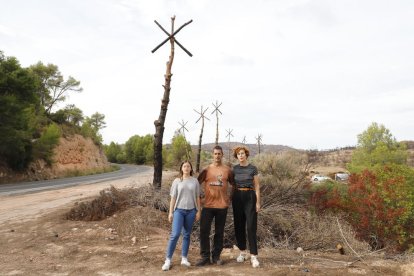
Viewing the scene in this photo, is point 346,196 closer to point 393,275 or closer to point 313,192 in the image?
point 313,192

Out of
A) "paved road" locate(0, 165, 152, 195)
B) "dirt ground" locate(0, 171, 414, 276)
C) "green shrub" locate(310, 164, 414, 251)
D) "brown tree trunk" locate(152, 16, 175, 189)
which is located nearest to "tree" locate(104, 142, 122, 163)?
"paved road" locate(0, 165, 152, 195)

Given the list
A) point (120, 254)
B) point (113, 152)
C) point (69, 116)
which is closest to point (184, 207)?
point (120, 254)

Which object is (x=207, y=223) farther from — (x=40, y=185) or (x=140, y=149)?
(x=140, y=149)

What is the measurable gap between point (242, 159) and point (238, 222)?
3.26ft

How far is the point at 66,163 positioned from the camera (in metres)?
33.6

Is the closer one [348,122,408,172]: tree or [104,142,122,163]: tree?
[348,122,408,172]: tree

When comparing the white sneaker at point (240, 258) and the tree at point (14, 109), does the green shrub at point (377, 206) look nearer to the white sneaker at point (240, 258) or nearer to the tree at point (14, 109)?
the white sneaker at point (240, 258)

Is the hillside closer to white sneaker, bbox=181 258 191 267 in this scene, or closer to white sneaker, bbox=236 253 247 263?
white sneaker, bbox=181 258 191 267

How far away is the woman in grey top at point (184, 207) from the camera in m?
5.21

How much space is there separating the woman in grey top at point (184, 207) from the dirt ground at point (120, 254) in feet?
1.04

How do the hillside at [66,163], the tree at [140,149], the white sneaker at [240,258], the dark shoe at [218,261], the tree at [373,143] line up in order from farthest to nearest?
the tree at [140,149] < the tree at [373,143] < the hillside at [66,163] < the white sneaker at [240,258] < the dark shoe at [218,261]

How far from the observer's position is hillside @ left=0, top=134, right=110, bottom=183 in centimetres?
2512

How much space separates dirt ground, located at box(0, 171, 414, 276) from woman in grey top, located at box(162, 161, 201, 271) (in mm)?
316

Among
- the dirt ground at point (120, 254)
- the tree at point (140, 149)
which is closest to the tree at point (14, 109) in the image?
the dirt ground at point (120, 254)
